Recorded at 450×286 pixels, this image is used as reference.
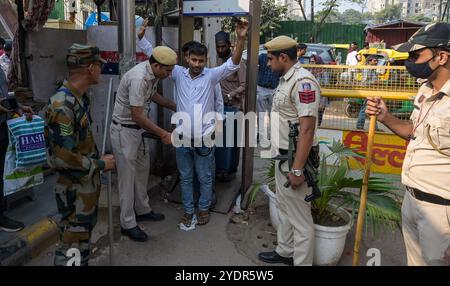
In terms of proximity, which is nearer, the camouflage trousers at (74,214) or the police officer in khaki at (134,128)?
the camouflage trousers at (74,214)

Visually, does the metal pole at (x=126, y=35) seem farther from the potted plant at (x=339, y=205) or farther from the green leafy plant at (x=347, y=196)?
the green leafy plant at (x=347, y=196)

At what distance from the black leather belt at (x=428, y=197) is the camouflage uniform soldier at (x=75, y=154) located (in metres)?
1.92

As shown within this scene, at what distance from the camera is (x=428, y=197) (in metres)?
2.31

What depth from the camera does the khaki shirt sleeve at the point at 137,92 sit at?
3428 mm

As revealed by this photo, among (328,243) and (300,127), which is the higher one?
(300,127)

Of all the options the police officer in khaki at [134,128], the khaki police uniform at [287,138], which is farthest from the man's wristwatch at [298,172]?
the police officer in khaki at [134,128]

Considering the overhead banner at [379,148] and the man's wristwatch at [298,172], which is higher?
the man's wristwatch at [298,172]

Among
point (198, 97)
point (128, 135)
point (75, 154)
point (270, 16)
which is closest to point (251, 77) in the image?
point (198, 97)

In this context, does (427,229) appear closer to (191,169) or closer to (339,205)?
(339,205)

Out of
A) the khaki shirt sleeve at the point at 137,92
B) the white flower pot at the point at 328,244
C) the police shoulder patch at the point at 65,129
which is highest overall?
the khaki shirt sleeve at the point at 137,92

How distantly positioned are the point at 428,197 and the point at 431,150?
270mm

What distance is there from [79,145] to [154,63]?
1.19 m
